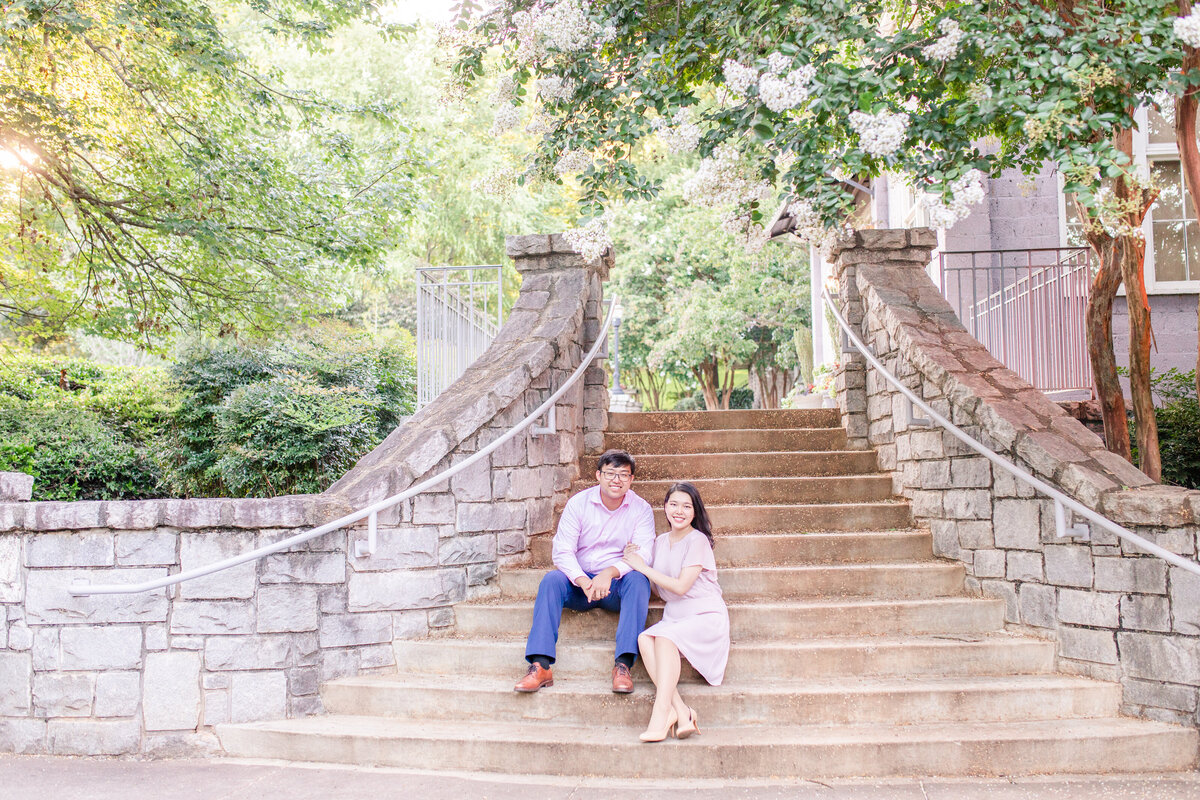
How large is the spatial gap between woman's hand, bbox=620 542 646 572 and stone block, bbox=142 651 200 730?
201cm

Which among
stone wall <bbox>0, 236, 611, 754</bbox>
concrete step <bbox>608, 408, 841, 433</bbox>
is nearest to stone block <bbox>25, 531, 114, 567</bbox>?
stone wall <bbox>0, 236, 611, 754</bbox>

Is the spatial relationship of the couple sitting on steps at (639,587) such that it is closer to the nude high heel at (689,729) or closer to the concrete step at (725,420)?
the nude high heel at (689,729)

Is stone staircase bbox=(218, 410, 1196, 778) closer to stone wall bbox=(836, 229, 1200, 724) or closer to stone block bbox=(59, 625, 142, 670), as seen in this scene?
stone wall bbox=(836, 229, 1200, 724)

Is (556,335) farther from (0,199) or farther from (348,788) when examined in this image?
(0,199)

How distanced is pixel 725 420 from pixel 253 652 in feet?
11.8

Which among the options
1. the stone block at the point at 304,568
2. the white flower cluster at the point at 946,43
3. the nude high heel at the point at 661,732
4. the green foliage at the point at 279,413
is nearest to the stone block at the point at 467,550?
the stone block at the point at 304,568

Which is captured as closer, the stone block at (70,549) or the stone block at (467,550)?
the stone block at (70,549)

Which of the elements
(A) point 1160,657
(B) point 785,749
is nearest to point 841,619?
(B) point 785,749

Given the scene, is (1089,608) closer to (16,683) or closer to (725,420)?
(725,420)

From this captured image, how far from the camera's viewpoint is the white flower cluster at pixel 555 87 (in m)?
4.06

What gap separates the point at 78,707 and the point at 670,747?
2.68 metres

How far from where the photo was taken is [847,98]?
3.22 meters

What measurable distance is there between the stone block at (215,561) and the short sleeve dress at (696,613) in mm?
1847

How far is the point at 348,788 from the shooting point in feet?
10.6
